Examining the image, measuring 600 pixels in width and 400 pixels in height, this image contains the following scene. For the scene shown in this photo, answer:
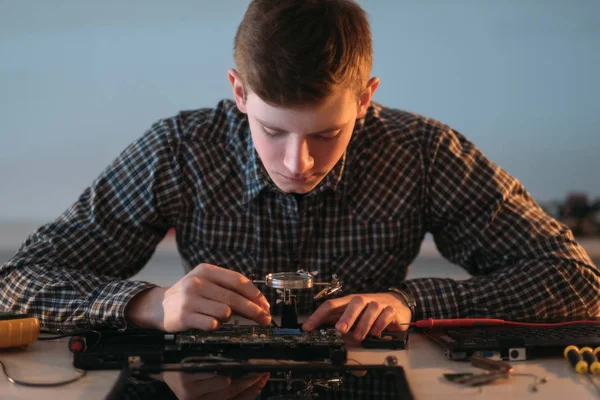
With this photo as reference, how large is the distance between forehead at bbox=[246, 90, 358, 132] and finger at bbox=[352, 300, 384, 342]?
339mm

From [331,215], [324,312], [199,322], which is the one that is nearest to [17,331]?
[199,322]

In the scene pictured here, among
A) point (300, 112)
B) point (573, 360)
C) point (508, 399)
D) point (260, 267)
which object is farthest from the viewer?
point (260, 267)

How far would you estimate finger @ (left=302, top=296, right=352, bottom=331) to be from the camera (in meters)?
1.33

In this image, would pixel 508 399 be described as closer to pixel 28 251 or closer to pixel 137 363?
pixel 137 363

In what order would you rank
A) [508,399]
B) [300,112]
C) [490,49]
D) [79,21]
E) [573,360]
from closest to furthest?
[508,399] → [573,360] → [300,112] → [79,21] → [490,49]

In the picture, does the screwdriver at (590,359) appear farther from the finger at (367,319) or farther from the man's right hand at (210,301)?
the man's right hand at (210,301)

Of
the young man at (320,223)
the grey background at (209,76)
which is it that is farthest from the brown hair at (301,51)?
the grey background at (209,76)

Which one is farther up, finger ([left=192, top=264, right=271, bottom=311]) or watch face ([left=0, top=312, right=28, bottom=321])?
finger ([left=192, top=264, right=271, bottom=311])

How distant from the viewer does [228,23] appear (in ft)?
9.23

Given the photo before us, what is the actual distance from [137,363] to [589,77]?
242cm

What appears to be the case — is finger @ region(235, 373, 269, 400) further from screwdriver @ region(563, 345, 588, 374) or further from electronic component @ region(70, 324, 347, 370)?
screwdriver @ region(563, 345, 588, 374)

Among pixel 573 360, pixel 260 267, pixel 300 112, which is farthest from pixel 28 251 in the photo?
pixel 573 360

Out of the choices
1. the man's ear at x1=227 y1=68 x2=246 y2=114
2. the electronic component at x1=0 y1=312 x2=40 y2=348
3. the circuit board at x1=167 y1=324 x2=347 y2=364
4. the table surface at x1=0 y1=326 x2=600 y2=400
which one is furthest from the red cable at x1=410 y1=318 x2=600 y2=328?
the electronic component at x1=0 y1=312 x2=40 y2=348

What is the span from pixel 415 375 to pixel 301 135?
0.46 meters
